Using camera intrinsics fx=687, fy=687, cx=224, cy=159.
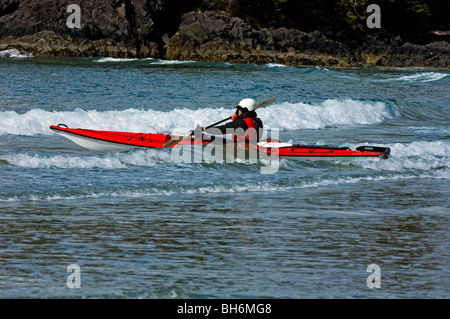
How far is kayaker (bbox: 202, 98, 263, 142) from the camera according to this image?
1139cm

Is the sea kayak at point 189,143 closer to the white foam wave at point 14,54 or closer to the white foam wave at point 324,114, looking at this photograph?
the white foam wave at point 324,114

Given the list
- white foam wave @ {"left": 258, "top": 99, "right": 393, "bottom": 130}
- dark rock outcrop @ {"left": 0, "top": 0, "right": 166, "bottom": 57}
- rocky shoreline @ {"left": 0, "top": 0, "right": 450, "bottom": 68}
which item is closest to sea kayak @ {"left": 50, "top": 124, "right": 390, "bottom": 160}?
white foam wave @ {"left": 258, "top": 99, "right": 393, "bottom": 130}

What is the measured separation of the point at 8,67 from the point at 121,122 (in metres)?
17.9

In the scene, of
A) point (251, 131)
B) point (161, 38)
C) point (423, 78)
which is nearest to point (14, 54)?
point (161, 38)

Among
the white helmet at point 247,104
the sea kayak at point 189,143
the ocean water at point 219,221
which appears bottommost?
the ocean water at point 219,221

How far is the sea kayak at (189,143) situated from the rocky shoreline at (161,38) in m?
36.5

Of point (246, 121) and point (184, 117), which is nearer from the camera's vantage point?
point (246, 121)

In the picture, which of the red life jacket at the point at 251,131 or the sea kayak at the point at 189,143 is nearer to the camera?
the red life jacket at the point at 251,131

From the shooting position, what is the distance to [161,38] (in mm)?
52469

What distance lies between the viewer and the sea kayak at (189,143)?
1176cm

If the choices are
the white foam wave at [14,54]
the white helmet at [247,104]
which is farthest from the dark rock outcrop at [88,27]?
the white helmet at [247,104]

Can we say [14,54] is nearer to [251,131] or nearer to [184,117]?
[184,117]

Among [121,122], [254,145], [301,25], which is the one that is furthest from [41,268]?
[301,25]

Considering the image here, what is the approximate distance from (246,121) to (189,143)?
103cm
